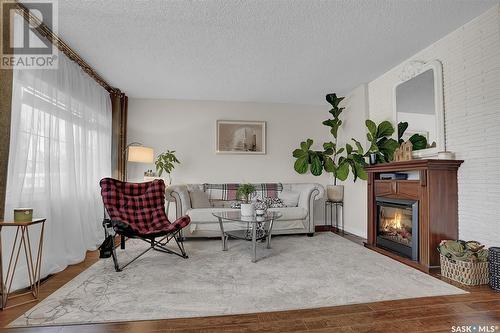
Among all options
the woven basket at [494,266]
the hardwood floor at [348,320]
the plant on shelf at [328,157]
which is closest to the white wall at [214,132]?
the plant on shelf at [328,157]

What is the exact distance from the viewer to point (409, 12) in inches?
101

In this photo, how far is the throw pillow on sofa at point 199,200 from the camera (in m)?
4.44

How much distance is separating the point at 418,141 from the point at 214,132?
3440 millimetres

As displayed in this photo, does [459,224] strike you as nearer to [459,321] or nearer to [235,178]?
[459,321]

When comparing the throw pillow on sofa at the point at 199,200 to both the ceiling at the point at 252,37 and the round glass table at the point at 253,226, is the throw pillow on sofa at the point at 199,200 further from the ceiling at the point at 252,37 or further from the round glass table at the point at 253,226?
the ceiling at the point at 252,37

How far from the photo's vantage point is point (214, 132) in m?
5.34

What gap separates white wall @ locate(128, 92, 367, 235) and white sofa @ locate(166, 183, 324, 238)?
670 mm

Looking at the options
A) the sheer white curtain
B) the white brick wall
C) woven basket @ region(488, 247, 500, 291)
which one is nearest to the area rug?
woven basket @ region(488, 247, 500, 291)

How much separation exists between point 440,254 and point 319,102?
11.7 feet

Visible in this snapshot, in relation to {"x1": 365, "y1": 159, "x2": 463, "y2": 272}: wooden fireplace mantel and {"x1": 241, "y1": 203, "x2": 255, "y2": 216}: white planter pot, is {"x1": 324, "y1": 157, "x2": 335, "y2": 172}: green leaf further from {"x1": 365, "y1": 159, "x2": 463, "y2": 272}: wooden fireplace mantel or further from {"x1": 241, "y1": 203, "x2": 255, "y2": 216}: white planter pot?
{"x1": 241, "y1": 203, "x2": 255, "y2": 216}: white planter pot

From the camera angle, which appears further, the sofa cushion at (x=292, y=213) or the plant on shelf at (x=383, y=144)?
the sofa cushion at (x=292, y=213)

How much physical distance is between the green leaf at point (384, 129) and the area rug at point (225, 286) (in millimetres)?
1675

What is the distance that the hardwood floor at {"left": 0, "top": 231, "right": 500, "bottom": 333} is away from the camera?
1.74 m

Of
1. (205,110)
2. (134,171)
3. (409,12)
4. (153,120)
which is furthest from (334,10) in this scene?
(134,171)
